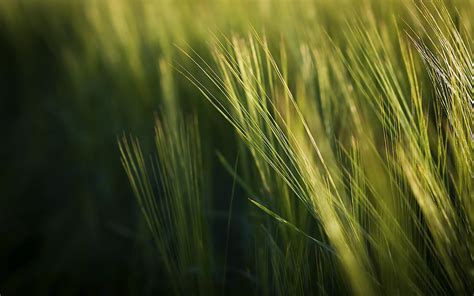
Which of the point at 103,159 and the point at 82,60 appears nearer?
the point at 103,159

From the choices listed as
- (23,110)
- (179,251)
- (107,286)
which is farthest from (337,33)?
(23,110)

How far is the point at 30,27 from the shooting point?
1610mm

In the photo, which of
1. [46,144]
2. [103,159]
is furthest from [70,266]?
[46,144]

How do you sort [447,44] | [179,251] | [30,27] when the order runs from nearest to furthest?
[447,44]
[179,251]
[30,27]

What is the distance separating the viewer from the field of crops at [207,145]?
2.09ft

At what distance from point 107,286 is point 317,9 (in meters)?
0.77

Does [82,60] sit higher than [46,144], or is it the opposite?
[82,60]

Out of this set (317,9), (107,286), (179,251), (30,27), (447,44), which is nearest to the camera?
(447,44)

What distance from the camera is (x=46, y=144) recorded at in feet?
4.57

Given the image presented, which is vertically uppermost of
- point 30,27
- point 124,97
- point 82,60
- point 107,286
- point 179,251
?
point 30,27

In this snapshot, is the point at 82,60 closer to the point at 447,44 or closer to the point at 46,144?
the point at 46,144

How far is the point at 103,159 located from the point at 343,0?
0.67m

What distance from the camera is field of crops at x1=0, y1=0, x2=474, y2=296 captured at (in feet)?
2.09

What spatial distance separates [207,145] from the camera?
1.15 metres
